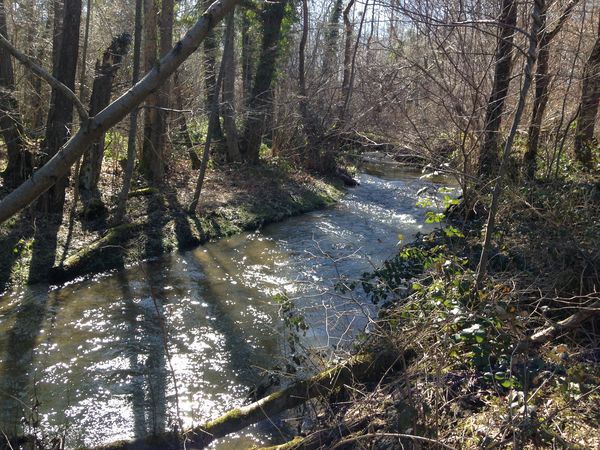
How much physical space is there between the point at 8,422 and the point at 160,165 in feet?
31.5

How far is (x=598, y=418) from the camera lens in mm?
3811

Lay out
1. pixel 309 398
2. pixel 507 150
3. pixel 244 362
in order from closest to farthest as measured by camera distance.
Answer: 1. pixel 507 150
2. pixel 309 398
3. pixel 244 362

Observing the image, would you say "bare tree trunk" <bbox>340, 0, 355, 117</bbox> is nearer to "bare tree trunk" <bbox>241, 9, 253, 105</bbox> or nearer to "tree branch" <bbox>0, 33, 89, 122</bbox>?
"bare tree trunk" <bbox>241, 9, 253, 105</bbox>

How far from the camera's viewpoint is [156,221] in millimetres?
12023

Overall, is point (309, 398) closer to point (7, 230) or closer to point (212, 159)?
point (7, 230)

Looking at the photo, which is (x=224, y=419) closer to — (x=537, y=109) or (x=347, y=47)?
Result: (x=537, y=109)

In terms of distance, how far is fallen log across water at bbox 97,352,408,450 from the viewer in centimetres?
502

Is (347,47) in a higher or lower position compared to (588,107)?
higher

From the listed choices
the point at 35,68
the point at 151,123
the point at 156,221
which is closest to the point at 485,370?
the point at 35,68

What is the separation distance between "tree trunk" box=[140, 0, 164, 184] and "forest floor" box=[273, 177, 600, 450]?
941cm

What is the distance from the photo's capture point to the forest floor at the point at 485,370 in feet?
12.2

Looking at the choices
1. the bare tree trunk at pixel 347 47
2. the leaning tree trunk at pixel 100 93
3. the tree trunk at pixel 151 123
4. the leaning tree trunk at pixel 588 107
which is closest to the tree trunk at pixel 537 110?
the leaning tree trunk at pixel 588 107

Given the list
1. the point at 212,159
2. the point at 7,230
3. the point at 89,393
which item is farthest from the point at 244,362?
the point at 212,159

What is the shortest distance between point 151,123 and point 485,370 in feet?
37.7
